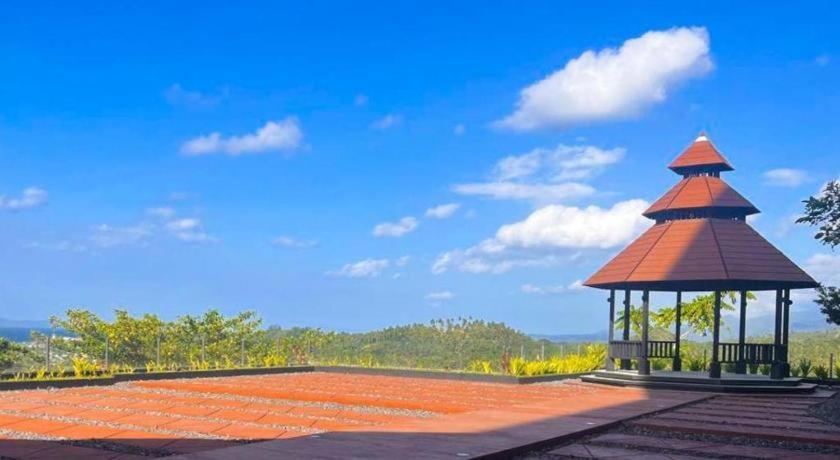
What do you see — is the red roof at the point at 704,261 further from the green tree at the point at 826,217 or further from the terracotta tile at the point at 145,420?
the terracotta tile at the point at 145,420

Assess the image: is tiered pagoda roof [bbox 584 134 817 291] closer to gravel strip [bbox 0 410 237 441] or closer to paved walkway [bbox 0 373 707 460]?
paved walkway [bbox 0 373 707 460]

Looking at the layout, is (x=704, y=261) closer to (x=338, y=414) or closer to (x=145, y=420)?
(x=338, y=414)

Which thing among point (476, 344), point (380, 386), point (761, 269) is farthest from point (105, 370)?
point (476, 344)

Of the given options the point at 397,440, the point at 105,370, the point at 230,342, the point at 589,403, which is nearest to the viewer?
the point at 397,440

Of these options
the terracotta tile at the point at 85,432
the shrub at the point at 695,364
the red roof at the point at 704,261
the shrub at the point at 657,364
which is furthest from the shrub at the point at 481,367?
the terracotta tile at the point at 85,432

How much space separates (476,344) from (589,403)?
30594 mm

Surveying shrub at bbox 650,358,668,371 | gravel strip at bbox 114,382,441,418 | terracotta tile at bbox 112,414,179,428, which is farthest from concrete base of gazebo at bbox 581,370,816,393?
terracotta tile at bbox 112,414,179,428

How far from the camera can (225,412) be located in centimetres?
995

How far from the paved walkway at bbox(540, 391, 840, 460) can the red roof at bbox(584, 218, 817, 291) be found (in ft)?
14.6

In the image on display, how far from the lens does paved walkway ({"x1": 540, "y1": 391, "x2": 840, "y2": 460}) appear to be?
302 inches

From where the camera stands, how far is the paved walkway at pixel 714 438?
302 inches

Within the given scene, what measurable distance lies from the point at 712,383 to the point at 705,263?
257 centimetres

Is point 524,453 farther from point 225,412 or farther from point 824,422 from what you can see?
point 824,422

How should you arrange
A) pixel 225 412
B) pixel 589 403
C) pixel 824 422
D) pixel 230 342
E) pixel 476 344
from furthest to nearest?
pixel 476 344, pixel 230 342, pixel 589 403, pixel 824 422, pixel 225 412
